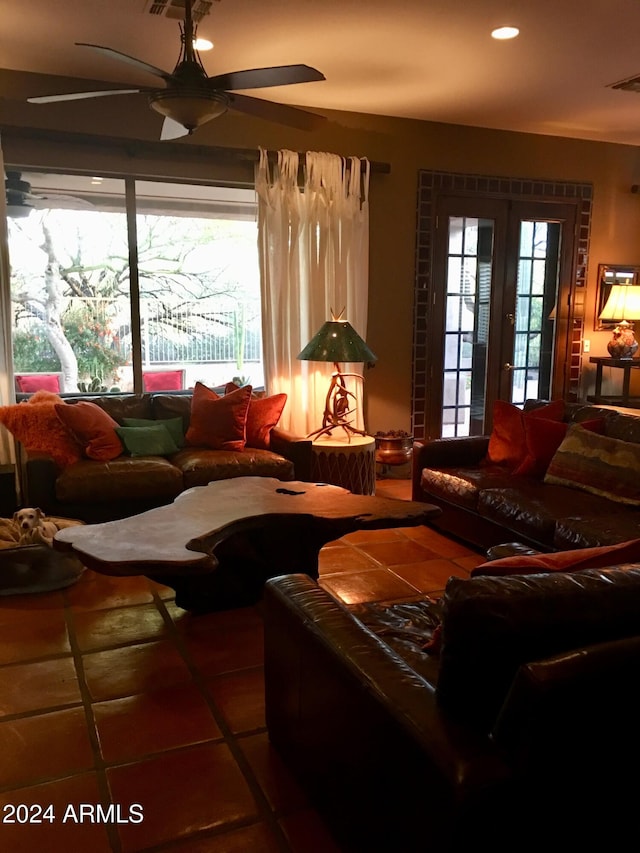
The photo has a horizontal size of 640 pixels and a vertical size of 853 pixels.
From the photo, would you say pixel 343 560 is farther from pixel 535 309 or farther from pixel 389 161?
pixel 535 309

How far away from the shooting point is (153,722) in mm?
2279

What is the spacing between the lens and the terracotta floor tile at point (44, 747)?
203 cm

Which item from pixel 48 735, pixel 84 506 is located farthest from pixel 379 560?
pixel 48 735

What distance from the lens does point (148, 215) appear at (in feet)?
16.5

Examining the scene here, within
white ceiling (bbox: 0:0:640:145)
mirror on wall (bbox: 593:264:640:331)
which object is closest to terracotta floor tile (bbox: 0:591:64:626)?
white ceiling (bbox: 0:0:640:145)

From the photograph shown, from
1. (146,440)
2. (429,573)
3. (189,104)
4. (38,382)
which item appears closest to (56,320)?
(38,382)

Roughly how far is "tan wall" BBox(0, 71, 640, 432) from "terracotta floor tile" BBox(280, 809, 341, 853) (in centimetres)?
404

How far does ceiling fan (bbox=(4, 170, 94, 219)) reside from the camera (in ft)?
15.2

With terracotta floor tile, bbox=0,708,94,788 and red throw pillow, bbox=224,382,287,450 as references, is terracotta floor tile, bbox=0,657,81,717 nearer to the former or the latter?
terracotta floor tile, bbox=0,708,94,788

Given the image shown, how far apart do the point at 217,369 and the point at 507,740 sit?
14.5 feet

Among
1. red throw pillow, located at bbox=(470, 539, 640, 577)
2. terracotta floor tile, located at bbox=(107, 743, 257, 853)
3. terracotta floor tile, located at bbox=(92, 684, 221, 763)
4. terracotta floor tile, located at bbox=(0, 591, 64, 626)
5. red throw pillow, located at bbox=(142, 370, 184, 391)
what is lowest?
terracotta floor tile, located at bbox=(107, 743, 257, 853)

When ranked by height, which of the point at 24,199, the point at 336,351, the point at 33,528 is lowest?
the point at 33,528

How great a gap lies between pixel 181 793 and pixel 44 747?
50cm

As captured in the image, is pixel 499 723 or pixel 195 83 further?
pixel 195 83
